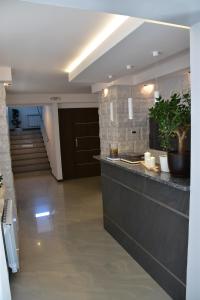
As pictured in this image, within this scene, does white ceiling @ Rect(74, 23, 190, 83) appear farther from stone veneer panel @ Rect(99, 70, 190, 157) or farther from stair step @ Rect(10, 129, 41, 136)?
stair step @ Rect(10, 129, 41, 136)

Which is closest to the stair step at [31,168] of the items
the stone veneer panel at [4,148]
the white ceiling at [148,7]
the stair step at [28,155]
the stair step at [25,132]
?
the stair step at [28,155]

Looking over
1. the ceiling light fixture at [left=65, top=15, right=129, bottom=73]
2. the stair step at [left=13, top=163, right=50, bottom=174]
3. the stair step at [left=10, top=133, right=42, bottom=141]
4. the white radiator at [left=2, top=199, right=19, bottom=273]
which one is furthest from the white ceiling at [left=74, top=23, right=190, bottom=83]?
the stair step at [left=10, top=133, right=42, bottom=141]

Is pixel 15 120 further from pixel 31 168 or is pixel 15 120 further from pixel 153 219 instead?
pixel 153 219

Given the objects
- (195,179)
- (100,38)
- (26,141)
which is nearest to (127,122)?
(100,38)

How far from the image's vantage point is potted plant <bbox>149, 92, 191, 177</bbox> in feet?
7.04

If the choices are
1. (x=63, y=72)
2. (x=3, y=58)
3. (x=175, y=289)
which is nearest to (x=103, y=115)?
(x=63, y=72)

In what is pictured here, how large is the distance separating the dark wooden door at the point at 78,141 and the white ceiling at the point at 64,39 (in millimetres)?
3731

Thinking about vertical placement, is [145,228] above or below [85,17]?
below

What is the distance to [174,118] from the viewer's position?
2.14m

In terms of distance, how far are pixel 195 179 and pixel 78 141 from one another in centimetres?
601

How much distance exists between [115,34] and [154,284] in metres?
2.41

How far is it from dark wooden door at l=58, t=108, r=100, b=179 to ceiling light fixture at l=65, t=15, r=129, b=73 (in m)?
3.62

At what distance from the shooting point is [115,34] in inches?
88.7

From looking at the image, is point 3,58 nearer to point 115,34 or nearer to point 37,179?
point 115,34
